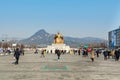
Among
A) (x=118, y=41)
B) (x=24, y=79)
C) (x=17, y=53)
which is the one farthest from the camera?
(x=118, y=41)

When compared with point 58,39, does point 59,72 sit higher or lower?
lower

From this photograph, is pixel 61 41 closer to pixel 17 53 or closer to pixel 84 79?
pixel 17 53

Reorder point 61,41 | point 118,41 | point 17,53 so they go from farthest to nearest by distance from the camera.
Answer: point 118,41
point 61,41
point 17,53

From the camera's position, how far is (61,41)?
132375 millimetres

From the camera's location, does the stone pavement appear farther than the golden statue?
No

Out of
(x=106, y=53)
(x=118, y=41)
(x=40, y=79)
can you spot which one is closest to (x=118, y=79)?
(x=40, y=79)

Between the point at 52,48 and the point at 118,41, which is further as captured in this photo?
the point at 118,41

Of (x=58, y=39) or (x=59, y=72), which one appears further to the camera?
(x=58, y=39)

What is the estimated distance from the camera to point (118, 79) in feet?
60.9

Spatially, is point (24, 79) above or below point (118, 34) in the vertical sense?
below

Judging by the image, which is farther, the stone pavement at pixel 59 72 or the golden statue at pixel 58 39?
the golden statue at pixel 58 39

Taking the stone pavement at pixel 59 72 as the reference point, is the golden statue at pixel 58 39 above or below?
above

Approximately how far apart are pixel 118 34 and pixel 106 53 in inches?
4719

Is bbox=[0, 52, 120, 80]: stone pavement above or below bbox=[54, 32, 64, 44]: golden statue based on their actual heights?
below
